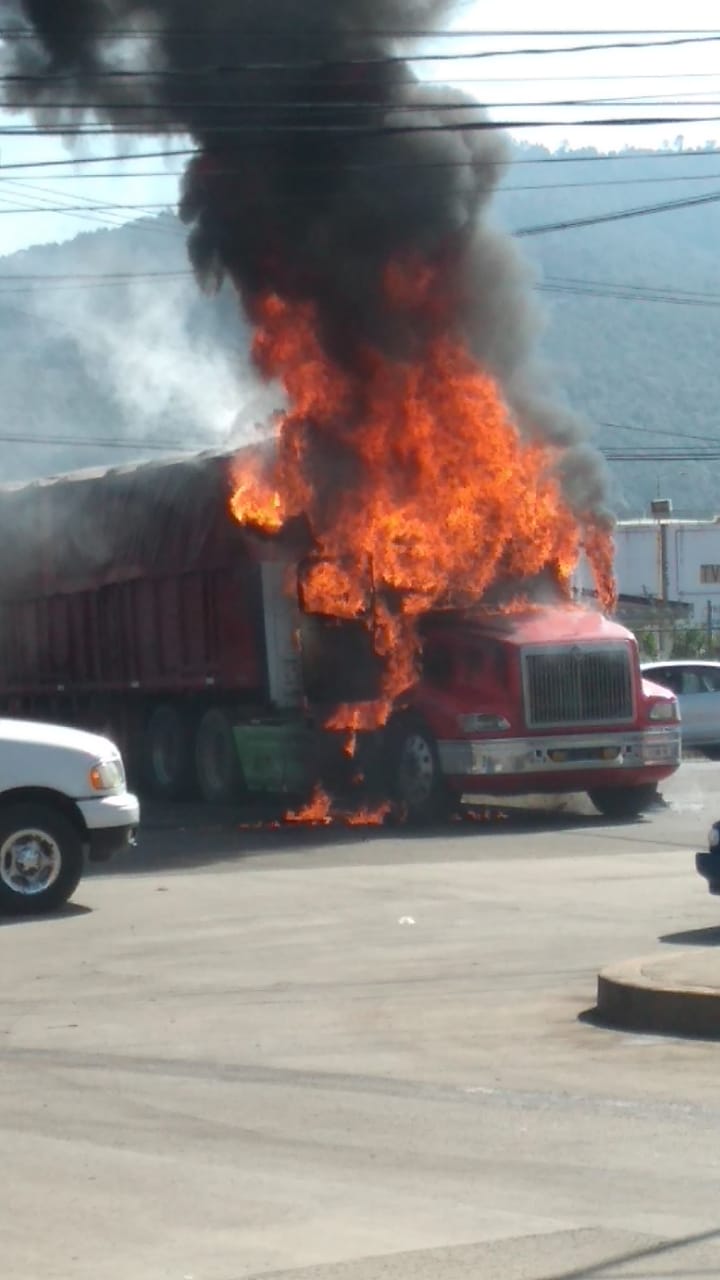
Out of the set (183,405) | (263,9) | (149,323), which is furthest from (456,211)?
(149,323)

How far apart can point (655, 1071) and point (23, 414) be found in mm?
94739

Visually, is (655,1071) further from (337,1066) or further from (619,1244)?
(619,1244)

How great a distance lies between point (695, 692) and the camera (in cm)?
2981

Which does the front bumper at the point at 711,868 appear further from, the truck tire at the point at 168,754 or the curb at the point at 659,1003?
the truck tire at the point at 168,754

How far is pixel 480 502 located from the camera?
20.7 metres

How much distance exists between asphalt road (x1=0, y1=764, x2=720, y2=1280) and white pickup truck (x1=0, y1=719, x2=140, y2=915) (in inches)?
13.7

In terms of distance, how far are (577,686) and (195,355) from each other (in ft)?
95.4

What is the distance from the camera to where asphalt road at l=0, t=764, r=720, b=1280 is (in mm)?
5570

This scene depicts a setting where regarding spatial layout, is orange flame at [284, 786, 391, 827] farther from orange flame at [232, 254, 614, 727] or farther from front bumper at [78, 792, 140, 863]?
front bumper at [78, 792, 140, 863]

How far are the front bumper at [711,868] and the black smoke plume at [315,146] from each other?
1003 cm

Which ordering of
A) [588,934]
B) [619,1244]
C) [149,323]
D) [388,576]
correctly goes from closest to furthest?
[619,1244], [588,934], [388,576], [149,323]

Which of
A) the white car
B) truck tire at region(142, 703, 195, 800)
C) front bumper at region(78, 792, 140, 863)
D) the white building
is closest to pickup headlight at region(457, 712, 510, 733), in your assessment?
truck tire at region(142, 703, 195, 800)

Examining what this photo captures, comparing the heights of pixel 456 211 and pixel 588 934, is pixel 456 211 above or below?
above

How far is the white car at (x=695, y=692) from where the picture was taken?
29.8 metres
